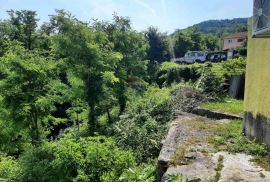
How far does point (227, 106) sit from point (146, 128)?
2967 mm

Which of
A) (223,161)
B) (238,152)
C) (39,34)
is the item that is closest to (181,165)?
(223,161)

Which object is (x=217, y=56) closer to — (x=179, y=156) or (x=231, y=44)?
(x=179, y=156)

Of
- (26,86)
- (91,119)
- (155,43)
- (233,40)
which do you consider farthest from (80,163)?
(233,40)

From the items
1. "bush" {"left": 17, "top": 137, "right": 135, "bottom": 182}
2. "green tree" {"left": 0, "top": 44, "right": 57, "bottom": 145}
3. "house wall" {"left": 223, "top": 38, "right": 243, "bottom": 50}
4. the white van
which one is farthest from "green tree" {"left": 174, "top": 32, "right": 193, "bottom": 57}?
"bush" {"left": 17, "top": 137, "right": 135, "bottom": 182}

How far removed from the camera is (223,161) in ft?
20.1

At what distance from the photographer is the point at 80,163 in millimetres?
8555

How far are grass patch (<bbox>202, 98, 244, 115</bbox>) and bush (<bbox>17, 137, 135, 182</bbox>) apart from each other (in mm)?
4044

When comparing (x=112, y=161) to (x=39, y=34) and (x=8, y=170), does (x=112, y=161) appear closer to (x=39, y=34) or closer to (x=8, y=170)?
(x=8, y=170)

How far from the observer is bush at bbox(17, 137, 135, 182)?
26.4 feet

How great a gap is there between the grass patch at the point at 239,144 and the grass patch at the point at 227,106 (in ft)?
7.96

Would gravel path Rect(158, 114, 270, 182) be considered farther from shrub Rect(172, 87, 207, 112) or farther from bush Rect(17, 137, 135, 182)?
shrub Rect(172, 87, 207, 112)

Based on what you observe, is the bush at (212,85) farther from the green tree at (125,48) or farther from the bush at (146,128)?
the green tree at (125,48)

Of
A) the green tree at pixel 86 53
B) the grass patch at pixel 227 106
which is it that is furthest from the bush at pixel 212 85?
the green tree at pixel 86 53

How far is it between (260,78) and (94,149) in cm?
431
